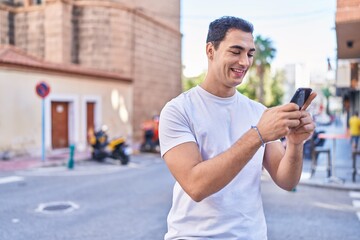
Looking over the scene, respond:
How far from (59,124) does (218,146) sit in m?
15.7

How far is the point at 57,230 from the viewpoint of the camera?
5.62m

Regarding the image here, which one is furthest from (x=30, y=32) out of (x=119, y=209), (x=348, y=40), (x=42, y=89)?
(x=119, y=209)

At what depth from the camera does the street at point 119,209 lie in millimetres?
5512

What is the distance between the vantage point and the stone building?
21219 millimetres

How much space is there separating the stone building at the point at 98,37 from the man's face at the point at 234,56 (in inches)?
747

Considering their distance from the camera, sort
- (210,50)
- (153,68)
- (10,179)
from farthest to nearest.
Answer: (153,68), (10,179), (210,50)

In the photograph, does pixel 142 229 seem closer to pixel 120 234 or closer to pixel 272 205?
pixel 120 234

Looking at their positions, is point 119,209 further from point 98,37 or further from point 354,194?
point 98,37

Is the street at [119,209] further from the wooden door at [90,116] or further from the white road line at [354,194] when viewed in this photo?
the wooden door at [90,116]

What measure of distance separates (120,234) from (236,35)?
169 inches

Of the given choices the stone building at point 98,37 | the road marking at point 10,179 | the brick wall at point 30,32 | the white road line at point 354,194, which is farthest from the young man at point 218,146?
the brick wall at point 30,32

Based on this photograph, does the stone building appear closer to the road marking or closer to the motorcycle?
the motorcycle

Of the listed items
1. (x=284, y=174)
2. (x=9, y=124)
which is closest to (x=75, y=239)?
(x=284, y=174)

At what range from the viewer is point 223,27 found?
169 centimetres
